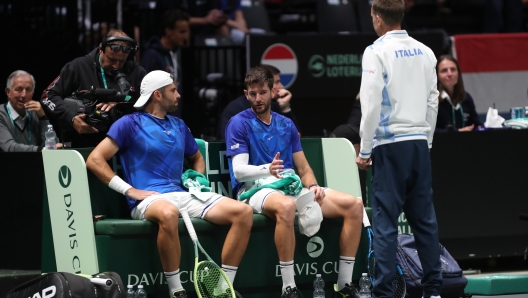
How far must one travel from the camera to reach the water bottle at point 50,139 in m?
7.40

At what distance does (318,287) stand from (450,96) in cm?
327

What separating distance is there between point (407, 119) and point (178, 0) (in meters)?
5.25

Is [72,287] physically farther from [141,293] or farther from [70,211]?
[70,211]

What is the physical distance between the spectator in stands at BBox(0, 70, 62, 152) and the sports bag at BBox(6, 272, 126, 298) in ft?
7.87

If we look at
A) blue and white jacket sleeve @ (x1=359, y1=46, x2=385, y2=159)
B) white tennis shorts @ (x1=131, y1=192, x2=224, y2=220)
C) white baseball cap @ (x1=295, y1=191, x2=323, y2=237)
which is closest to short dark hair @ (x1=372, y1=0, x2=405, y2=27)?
blue and white jacket sleeve @ (x1=359, y1=46, x2=385, y2=159)

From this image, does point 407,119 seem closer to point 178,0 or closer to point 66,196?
point 66,196

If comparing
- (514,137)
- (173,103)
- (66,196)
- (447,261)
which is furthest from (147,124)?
(514,137)

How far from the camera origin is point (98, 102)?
7188 mm

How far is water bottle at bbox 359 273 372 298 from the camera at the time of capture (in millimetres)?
6827

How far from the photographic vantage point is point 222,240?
6.79 metres

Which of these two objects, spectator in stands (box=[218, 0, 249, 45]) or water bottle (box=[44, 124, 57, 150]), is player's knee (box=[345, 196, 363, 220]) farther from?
spectator in stands (box=[218, 0, 249, 45])

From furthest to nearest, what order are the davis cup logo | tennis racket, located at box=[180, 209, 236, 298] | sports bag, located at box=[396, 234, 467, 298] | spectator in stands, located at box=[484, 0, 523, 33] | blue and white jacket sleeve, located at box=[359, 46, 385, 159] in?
spectator in stands, located at box=[484, 0, 523, 33]
the davis cup logo
sports bag, located at box=[396, 234, 467, 298]
tennis racket, located at box=[180, 209, 236, 298]
blue and white jacket sleeve, located at box=[359, 46, 385, 159]

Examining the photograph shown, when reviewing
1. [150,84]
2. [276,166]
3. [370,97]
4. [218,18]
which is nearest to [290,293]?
[276,166]

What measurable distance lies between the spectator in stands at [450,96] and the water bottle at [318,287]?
293 cm
